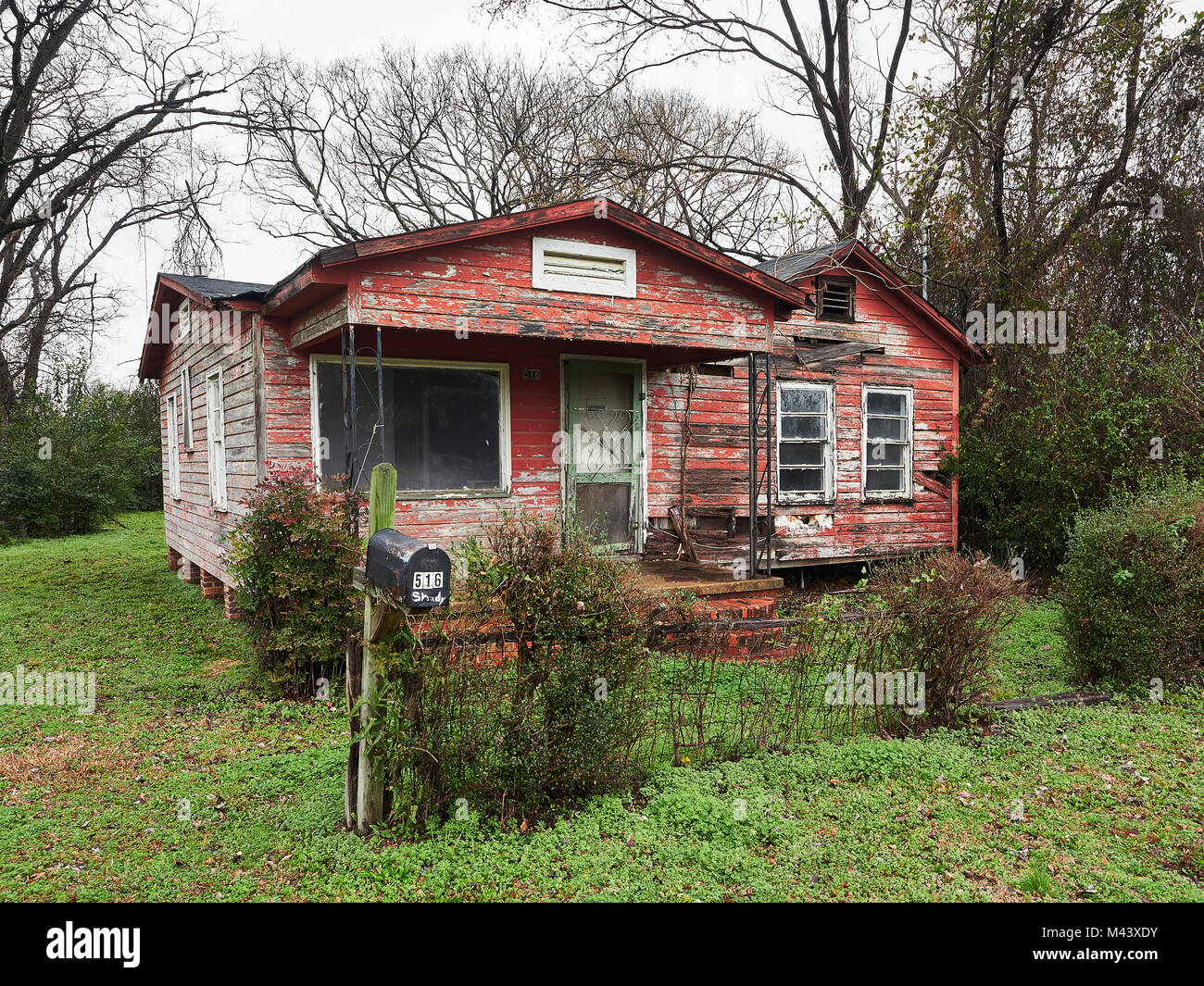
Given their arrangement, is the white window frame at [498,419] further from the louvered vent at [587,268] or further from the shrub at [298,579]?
the louvered vent at [587,268]

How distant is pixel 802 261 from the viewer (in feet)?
41.7

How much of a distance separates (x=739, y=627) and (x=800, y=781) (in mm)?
1064

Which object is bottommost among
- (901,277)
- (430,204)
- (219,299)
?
(219,299)

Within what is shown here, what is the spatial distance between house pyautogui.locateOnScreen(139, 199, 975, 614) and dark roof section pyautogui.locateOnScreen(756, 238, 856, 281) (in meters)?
0.06

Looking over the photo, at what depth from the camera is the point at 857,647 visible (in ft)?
18.8

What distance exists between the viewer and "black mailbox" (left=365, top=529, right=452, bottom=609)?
348 centimetres

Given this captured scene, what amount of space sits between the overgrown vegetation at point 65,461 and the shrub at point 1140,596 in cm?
2121

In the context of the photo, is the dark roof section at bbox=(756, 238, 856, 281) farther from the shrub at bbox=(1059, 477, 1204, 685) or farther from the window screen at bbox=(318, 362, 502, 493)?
the shrub at bbox=(1059, 477, 1204, 685)

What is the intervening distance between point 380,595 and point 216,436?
8041 mm

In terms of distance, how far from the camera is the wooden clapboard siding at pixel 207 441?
29.1 feet

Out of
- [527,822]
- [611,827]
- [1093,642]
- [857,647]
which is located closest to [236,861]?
[527,822]

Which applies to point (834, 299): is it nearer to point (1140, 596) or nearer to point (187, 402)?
point (1140, 596)

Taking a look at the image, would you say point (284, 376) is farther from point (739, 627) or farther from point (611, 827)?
point (611, 827)

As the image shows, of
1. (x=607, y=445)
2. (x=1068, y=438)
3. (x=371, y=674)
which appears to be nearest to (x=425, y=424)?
(x=607, y=445)
